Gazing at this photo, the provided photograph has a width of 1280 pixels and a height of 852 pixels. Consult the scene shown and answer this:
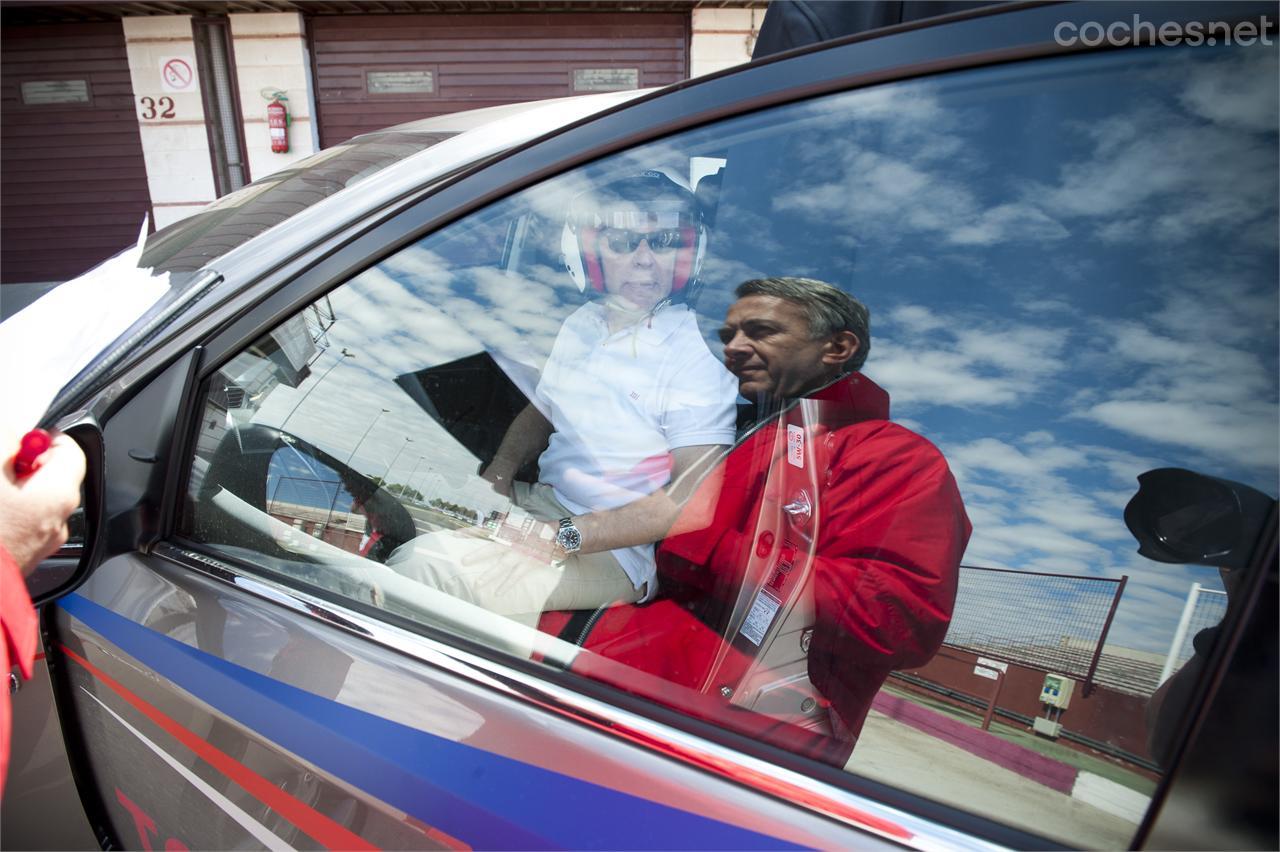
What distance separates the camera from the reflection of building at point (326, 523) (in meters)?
1.15

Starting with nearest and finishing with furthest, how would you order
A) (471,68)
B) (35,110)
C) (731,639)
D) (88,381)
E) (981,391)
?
(981,391), (731,639), (88,381), (471,68), (35,110)

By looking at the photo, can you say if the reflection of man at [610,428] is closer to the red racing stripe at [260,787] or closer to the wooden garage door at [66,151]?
the red racing stripe at [260,787]

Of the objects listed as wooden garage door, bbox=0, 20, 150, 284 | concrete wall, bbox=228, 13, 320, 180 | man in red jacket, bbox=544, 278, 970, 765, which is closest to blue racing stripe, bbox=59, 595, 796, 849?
man in red jacket, bbox=544, 278, 970, 765

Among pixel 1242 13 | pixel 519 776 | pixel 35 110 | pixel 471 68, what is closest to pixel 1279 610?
pixel 1242 13

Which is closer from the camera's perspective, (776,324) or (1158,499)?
(1158,499)

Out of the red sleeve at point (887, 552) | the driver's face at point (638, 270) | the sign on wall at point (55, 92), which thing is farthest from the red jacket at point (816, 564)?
the sign on wall at point (55, 92)

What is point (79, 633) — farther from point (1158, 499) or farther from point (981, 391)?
point (1158, 499)

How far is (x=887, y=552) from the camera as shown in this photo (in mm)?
908

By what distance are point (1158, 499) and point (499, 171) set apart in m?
0.86

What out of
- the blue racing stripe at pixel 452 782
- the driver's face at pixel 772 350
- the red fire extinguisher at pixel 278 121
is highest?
the red fire extinguisher at pixel 278 121

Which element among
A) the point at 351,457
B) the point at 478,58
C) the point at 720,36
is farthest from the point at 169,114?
the point at 351,457

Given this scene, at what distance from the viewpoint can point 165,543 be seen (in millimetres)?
1171

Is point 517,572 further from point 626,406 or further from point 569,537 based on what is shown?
point 626,406
